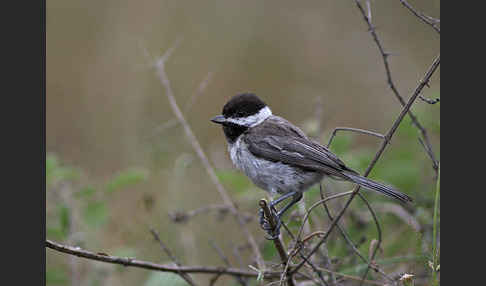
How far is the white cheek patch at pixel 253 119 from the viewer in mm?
4277

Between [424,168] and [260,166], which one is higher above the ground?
[260,166]

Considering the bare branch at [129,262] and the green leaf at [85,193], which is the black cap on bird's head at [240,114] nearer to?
the bare branch at [129,262]

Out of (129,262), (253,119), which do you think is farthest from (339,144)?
(129,262)

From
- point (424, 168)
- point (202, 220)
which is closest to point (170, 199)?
point (202, 220)

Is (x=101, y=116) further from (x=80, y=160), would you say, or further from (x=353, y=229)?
(x=353, y=229)

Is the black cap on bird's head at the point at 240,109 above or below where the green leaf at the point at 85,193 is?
above

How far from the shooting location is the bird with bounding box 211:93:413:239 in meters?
3.89

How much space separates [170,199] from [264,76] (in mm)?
3499

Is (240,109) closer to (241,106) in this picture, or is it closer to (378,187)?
(241,106)

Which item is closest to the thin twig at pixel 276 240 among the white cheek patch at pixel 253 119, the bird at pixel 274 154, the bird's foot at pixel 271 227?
the bird's foot at pixel 271 227

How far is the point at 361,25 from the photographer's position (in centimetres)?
936

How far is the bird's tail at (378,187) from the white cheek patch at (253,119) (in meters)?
0.91

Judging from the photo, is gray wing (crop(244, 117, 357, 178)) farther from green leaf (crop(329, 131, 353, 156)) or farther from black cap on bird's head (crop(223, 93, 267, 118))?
green leaf (crop(329, 131, 353, 156))

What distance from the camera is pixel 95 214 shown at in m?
4.87
